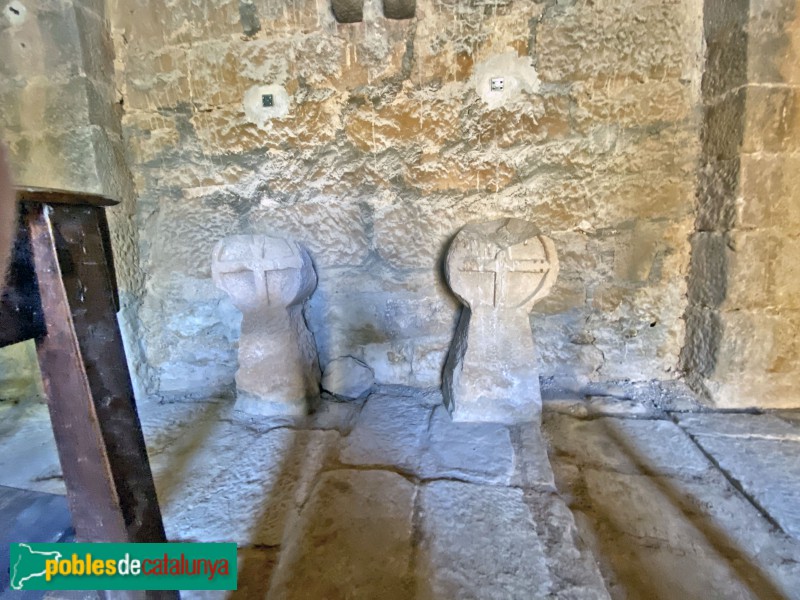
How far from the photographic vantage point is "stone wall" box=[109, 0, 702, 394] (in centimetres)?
171

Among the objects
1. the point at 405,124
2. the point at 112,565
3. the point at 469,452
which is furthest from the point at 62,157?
the point at 469,452

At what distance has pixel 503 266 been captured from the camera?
156cm

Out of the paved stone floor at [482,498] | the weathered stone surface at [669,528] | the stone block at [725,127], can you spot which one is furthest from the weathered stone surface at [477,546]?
the stone block at [725,127]

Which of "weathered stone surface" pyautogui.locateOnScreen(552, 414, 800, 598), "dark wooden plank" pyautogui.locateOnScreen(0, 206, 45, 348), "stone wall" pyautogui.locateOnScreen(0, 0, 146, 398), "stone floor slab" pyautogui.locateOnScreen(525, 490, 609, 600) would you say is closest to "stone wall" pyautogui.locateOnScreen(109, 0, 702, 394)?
"stone wall" pyautogui.locateOnScreen(0, 0, 146, 398)

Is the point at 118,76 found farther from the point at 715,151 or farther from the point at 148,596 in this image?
the point at 715,151

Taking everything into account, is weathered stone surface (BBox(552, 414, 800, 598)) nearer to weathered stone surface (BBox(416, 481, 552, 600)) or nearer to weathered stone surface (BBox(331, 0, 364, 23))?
weathered stone surface (BBox(416, 481, 552, 600))

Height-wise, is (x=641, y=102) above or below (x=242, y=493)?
above

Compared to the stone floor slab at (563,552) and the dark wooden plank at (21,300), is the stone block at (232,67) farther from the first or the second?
the stone floor slab at (563,552)

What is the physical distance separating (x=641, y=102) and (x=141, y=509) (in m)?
2.15

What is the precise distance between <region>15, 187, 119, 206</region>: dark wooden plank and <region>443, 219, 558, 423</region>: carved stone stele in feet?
3.89

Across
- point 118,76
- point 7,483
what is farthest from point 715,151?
point 7,483

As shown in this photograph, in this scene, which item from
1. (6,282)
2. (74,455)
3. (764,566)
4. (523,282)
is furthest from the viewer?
(523,282)

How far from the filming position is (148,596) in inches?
29.0

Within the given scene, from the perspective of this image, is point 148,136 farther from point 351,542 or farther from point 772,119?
point 772,119
